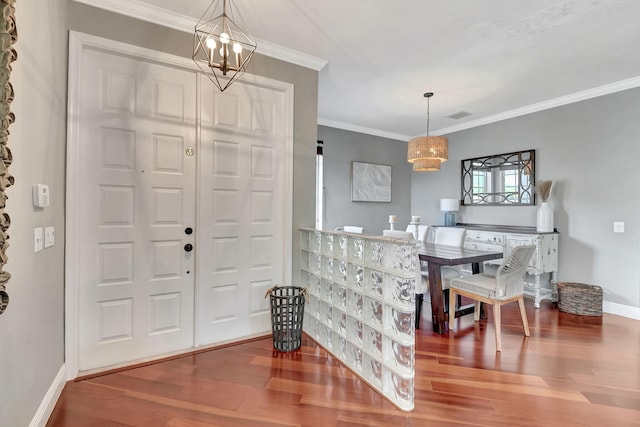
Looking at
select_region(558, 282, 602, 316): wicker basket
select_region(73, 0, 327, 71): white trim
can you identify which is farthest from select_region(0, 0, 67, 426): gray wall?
select_region(558, 282, 602, 316): wicker basket

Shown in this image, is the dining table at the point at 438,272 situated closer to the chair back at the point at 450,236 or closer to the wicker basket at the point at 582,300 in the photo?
the chair back at the point at 450,236

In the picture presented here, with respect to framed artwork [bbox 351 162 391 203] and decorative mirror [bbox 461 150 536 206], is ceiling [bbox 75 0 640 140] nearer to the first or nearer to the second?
decorative mirror [bbox 461 150 536 206]

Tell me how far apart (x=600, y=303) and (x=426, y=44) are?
3473 mm

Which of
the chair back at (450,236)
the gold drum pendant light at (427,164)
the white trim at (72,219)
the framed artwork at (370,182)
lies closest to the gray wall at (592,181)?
the chair back at (450,236)

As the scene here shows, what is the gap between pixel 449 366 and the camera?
232cm

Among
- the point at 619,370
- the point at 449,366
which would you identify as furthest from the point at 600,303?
the point at 449,366

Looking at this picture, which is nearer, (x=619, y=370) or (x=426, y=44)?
(x=619, y=370)

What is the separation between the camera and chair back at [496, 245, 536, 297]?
266 centimetres

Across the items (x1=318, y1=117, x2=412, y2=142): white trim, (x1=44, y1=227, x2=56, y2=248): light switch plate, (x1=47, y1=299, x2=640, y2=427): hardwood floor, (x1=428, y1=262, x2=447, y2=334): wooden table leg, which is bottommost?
(x1=47, y1=299, x2=640, y2=427): hardwood floor

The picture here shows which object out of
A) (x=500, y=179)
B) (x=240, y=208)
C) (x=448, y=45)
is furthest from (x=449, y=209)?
(x=240, y=208)

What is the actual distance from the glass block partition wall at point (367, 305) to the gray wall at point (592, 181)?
336 centimetres

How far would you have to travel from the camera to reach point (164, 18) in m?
2.35

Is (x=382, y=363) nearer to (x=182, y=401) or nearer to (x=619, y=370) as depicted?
(x=182, y=401)

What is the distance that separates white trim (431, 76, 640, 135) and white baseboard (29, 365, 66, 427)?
18.7 feet
